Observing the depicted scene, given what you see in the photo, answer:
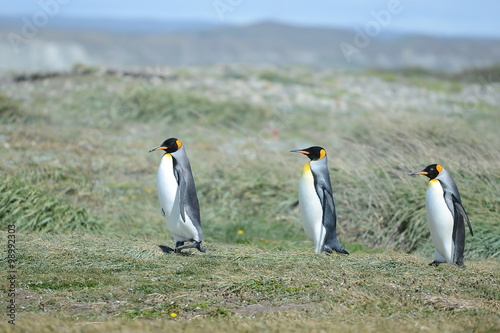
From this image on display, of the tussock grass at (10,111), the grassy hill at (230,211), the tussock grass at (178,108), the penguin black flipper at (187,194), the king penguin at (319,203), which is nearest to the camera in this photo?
the grassy hill at (230,211)

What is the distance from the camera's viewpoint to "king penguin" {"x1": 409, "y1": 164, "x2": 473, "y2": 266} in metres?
6.60

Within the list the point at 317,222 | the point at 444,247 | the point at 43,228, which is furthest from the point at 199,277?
the point at 43,228

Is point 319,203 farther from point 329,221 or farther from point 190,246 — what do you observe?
point 190,246

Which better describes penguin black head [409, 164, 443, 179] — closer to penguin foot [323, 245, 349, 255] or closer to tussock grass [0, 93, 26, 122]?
penguin foot [323, 245, 349, 255]

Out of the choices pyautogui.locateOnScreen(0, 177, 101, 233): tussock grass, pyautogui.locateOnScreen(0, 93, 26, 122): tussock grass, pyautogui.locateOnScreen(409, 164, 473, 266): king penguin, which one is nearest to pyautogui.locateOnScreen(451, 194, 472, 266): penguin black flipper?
pyautogui.locateOnScreen(409, 164, 473, 266): king penguin

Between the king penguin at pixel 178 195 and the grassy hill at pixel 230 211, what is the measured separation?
0.26 m

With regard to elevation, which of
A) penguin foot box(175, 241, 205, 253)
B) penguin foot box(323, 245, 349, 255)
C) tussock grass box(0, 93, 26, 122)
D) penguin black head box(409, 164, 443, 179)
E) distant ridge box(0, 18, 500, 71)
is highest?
distant ridge box(0, 18, 500, 71)

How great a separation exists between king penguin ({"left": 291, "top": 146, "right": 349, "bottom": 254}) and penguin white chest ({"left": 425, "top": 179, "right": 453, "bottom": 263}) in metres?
0.86

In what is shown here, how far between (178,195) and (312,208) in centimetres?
128

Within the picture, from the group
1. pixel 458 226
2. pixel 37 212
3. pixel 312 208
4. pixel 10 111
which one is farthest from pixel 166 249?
pixel 10 111

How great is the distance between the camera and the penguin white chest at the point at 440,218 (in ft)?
21.6

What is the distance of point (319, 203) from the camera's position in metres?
6.88

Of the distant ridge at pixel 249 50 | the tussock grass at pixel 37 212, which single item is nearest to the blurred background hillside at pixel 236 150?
the tussock grass at pixel 37 212

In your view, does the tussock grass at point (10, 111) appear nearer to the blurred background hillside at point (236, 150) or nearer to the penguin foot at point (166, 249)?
the blurred background hillside at point (236, 150)
